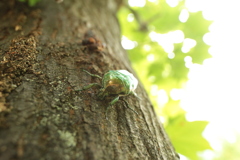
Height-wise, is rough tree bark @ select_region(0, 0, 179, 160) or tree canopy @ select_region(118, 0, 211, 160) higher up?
tree canopy @ select_region(118, 0, 211, 160)

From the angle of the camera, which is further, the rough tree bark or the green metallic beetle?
the green metallic beetle

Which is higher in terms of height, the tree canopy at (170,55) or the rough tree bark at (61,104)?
the tree canopy at (170,55)

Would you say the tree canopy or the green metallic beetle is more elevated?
the tree canopy

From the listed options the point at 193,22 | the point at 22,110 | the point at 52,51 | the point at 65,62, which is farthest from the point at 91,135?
the point at 193,22

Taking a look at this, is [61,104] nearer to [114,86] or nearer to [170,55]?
[114,86]

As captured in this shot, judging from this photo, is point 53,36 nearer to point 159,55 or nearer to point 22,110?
point 22,110

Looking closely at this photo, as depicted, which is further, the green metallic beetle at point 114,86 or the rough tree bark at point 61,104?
the green metallic beetle at point 114,86

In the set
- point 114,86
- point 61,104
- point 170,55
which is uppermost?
point 170,55

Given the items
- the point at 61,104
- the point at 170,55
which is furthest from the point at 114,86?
the point at 170,55
